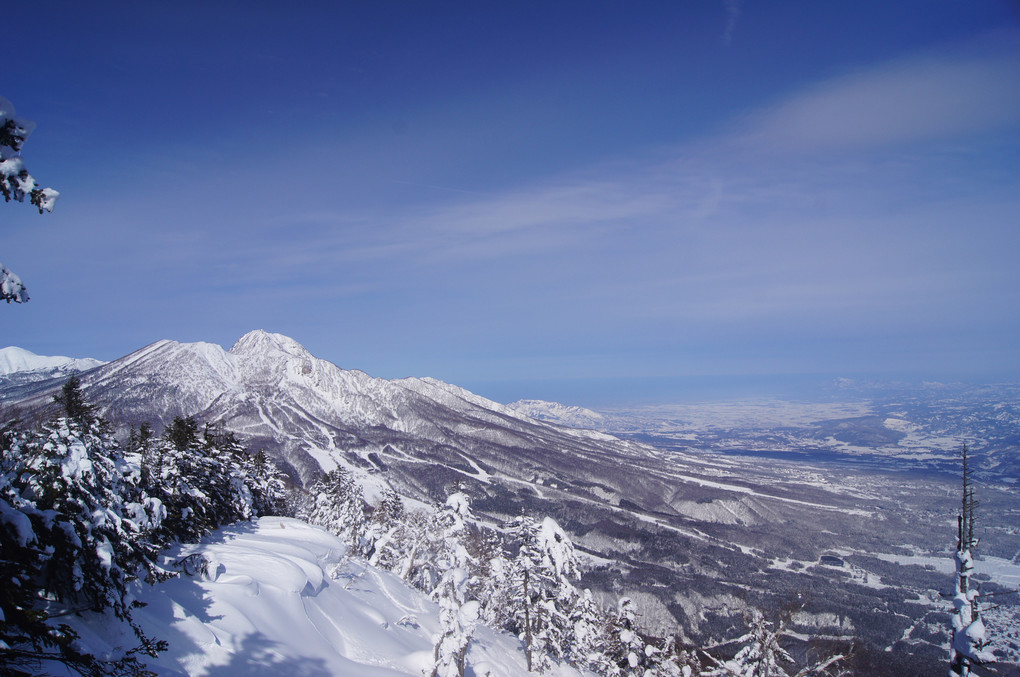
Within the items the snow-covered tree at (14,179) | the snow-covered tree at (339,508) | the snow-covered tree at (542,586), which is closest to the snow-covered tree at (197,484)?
the snow-covered tree at (339,508)

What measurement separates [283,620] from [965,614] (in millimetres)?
21637

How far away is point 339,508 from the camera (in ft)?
195

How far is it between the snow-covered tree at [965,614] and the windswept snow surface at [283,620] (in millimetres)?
17392

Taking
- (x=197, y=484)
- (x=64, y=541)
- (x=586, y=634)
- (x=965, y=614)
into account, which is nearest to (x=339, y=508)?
(x=197, y=484)

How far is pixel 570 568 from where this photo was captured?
2852 centimetres

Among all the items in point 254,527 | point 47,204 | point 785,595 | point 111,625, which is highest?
point 47,204

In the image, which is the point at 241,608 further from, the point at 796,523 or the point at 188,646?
the point at 796,523


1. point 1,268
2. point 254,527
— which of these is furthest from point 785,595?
point 1,268

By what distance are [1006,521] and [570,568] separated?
245595 millimetres

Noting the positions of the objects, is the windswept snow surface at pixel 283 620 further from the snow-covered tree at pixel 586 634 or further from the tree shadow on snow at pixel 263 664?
the snow-covered tree at pixel 586 634

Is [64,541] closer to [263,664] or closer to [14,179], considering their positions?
[263,664]

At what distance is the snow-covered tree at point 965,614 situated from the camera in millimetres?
12414

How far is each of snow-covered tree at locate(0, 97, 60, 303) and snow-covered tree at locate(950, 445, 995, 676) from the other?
18343 mm

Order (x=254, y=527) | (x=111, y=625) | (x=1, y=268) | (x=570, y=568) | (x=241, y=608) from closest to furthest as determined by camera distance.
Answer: (x=1, y=268)
(x=111, y=625)
(x=241, y=608)
(x=570, y=568)
(x=254, y=527)
